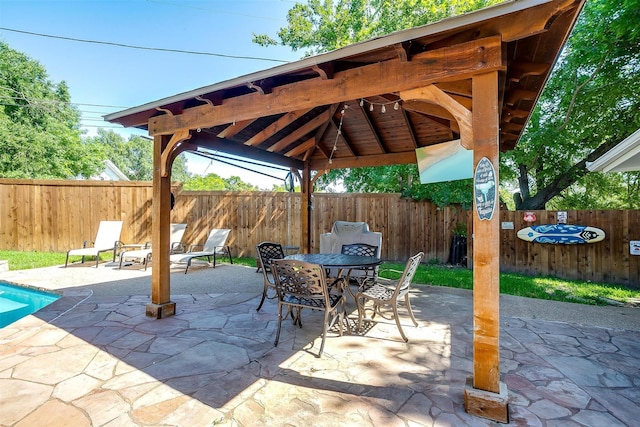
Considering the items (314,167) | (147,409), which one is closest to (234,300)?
(147,409)

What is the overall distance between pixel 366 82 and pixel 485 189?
116 cm

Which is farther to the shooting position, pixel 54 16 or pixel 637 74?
pixel 54 16

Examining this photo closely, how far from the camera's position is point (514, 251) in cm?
638

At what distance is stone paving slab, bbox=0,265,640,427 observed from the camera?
5.95 feet

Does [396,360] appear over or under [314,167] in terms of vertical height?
under

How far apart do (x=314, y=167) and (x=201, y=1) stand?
284 inches

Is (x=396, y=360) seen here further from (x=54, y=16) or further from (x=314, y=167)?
(x=54, y=16)

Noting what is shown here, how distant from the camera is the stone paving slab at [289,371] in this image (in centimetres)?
181

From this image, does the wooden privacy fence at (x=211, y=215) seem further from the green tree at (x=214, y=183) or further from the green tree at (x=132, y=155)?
the green tree at (x=132, y=155)

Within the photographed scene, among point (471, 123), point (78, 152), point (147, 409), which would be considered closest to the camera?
point (147, 409)

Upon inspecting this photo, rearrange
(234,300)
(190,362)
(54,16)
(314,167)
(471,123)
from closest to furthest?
1. (471,123)
2. (190,362)
3. (234,300)
4. (314,167)
5. (54,16)

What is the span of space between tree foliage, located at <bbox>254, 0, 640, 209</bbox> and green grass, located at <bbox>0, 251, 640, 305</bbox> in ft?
6.24

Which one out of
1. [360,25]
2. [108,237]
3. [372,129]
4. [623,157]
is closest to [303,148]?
[372,129]

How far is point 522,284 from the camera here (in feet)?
17.5
